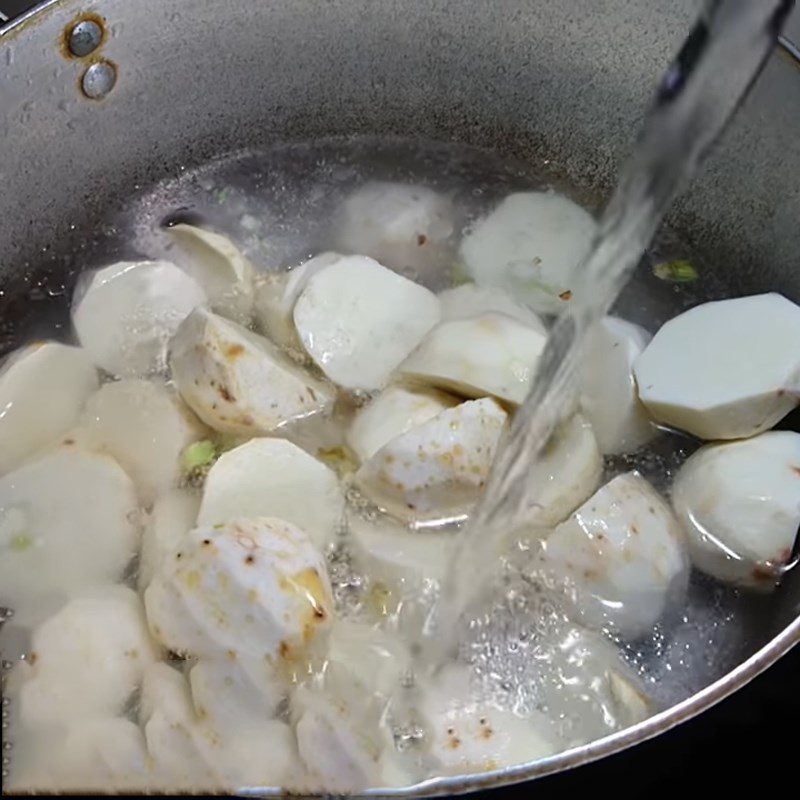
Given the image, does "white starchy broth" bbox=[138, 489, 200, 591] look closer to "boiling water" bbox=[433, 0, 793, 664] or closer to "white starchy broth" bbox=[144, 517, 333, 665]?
A: "white starchy broth" bbox=[144, 517, 333, 665]

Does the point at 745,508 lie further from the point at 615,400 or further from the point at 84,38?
the point at 84,38

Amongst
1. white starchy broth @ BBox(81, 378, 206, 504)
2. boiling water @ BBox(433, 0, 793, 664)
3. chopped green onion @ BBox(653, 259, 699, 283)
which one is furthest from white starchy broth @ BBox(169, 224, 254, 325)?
chopped green onion @ BBox(653, 259, 699, 283)

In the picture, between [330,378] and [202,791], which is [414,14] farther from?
[202,791]

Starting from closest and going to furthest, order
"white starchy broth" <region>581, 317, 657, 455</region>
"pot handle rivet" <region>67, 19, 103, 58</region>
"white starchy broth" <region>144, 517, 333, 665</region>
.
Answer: "white starchy broth" <region>144, 517, 333, 665</region> < "white starchy broth" <region>581, 317, 657, 455</region> < "pot handle rivet" <region>67, 19, 103, 58</region>

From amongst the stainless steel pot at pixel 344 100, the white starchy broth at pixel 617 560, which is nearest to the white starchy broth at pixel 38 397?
the stainless steel pot at pixel 344 100

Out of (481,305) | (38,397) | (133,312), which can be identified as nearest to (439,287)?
(481,305)

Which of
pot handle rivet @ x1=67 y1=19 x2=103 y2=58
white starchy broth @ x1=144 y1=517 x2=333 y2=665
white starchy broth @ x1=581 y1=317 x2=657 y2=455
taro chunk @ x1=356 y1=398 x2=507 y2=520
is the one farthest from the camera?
pot handle rivet @ x1=67 y1=19 x2=103 y2=58

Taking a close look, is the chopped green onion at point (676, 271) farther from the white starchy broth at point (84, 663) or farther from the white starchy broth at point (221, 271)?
the white starchy broth at point (84, 663)
